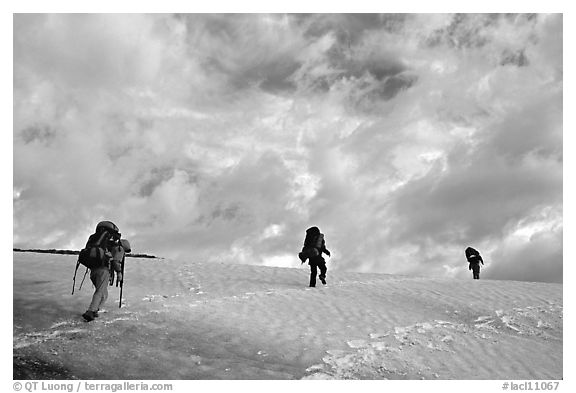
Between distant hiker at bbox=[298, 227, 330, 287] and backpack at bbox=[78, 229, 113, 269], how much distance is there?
22.8 feet

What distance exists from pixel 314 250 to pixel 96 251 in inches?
290

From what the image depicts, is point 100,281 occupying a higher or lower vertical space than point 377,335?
higher

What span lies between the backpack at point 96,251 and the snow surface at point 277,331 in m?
1.31

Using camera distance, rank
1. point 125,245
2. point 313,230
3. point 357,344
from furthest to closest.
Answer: point 313,230 < point 125,245 < point 357,344

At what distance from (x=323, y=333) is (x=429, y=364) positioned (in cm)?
251

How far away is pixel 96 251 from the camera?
37.4ft

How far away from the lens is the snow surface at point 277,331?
9586 mm

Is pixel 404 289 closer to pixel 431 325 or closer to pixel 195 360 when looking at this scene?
pixel 431 325

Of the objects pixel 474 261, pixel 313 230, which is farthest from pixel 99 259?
pixel 474 261

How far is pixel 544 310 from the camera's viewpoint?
14.9 meters

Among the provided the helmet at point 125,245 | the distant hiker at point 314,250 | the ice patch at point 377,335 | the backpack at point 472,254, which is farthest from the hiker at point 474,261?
the helmet at point 125,245

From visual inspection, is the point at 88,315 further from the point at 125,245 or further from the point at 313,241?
the point at 313,241
